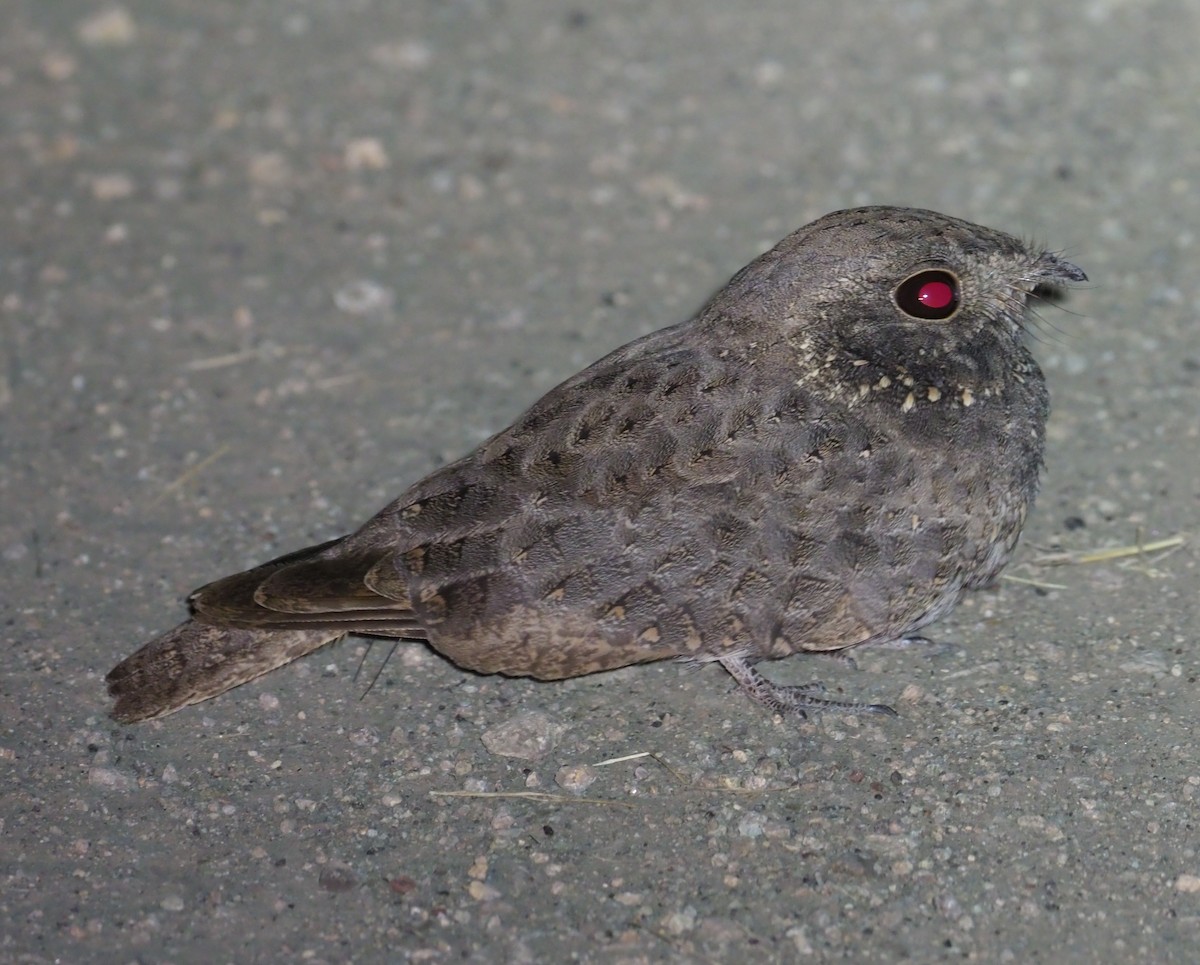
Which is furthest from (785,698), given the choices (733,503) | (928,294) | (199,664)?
(199,664)

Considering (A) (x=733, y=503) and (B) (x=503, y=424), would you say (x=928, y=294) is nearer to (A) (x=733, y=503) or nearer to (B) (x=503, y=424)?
(A) (x=733, y=503)

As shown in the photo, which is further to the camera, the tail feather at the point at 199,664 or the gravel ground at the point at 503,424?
the tail feather at the point at 199,664

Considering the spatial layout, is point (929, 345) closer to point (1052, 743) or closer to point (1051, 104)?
point (1052, 743)

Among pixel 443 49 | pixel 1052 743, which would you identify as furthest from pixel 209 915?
pixel 443 49

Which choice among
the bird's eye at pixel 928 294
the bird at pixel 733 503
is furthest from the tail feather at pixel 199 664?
the bird's eye at pixel 928 294

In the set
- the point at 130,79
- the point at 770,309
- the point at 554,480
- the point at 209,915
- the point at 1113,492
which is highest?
the point at 130,79

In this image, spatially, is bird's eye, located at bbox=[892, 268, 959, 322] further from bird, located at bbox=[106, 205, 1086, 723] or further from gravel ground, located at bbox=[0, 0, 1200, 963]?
gravel ground, located at bbox=[0, 0, 1200, 963]

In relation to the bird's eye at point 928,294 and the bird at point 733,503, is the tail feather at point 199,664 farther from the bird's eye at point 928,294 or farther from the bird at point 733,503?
the bird's eye at point 928,294
